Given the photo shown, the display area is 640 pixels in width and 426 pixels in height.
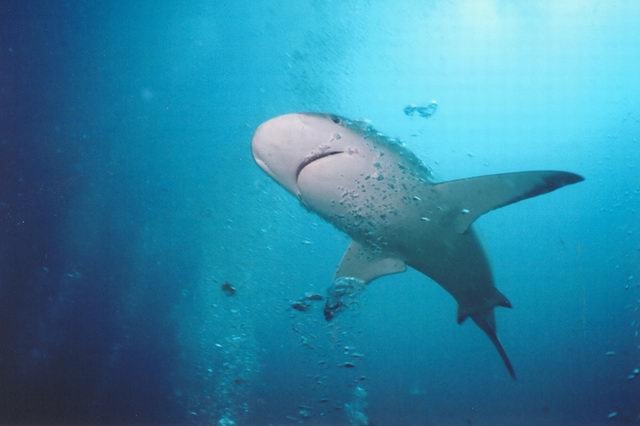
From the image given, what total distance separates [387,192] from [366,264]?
4.13 ft

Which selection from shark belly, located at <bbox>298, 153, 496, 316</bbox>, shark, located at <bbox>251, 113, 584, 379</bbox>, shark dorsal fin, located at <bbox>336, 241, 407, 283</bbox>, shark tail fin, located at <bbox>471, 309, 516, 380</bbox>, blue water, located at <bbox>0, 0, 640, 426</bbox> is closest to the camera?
shark, located at <bbox>251, 113, 584, 379</bbox>

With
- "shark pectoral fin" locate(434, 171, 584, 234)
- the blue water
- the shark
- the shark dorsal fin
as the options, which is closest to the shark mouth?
the shark

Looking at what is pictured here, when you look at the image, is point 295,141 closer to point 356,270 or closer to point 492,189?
point 492,189

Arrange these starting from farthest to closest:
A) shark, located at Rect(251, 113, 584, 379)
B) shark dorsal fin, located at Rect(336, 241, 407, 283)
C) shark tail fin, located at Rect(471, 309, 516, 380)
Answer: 1. shark tail fin, located at Rect(471, 309, 516, 380)
2. shark dorsal fin, located at Rect(336, 241, 407, 283)
3. shark, located at Rect(251, 113, 584, 379)

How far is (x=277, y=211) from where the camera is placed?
812 cm

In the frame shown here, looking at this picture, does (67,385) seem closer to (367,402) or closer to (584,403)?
(367,402)

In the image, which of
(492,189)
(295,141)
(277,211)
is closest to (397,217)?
(492,189)

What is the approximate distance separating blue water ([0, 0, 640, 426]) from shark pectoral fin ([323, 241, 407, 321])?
949 mm

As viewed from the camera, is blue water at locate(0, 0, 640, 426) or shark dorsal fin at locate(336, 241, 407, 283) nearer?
shark dorsal fin at locate(336, 241, 407, 283)

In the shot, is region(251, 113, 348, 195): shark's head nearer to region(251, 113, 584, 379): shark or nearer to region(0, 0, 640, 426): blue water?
region(251, 113, 584, 379): shark

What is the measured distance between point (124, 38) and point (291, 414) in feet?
37.2

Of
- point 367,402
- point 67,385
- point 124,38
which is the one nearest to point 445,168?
point 124,38

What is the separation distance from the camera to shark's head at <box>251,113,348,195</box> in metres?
2.55

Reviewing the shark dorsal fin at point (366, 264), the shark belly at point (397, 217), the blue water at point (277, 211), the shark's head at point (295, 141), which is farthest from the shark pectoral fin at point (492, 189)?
the shark's head at point (295, 141)
